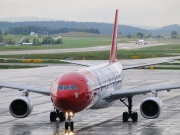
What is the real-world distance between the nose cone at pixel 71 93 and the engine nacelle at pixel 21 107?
158 inches

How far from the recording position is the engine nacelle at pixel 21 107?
37.0 metres

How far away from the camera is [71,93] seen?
32.6 m

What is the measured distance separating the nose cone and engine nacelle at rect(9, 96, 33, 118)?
402cm

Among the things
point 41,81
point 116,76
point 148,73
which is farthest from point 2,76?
point 116,76

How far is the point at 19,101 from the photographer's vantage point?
122ft

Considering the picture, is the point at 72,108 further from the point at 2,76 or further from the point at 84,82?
the point at 2,76

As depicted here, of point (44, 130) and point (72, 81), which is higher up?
point (72, 81)

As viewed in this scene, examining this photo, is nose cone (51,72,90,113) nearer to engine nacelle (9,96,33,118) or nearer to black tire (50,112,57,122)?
engine nacelle (9,96,33,118)

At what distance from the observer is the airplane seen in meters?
32.7

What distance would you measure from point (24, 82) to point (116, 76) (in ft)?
102

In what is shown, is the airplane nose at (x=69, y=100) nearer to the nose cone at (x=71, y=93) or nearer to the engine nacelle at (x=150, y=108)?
the nose cone at (x=71, y=93)

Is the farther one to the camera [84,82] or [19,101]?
[19,101]

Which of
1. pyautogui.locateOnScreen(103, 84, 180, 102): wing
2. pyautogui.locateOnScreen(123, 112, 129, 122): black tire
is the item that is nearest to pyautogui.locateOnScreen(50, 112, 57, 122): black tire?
pyautogui.locateOnScreen(103, 84, 180, 102): wing

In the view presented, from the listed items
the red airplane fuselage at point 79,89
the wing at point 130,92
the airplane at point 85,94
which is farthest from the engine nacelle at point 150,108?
the red airplane fuselage at point 79,89
